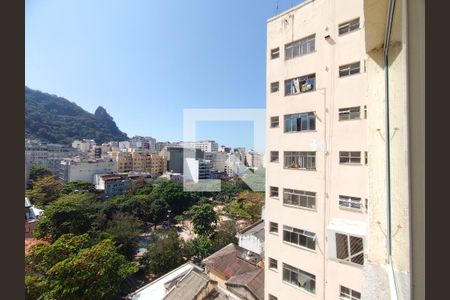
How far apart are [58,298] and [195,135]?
18.2 feet

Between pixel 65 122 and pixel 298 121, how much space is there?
150 feet

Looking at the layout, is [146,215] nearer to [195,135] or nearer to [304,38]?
[195,135]

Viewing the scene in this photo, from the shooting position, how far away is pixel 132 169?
27859mm

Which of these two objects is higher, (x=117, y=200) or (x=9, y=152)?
(x=9, y=152)

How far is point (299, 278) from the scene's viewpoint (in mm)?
3768

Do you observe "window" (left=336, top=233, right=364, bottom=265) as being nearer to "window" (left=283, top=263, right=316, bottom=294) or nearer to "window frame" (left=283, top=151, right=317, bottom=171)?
"window" (left=283, top=263, right=316, bottom=294)

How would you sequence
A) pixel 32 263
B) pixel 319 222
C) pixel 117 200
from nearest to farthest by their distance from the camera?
1. pixel 319 222
2. pixel 32 263
3. pixel 117 200

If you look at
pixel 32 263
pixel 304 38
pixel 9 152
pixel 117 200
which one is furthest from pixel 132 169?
pixel 9 152

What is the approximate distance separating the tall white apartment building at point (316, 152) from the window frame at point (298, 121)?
16 mm

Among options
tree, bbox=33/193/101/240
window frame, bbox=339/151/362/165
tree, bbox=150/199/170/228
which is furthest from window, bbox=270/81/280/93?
tree, bbox=150/199/170/228

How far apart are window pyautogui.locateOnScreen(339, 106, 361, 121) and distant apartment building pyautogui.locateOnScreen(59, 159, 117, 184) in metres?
24.3

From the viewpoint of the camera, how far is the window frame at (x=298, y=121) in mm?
3730

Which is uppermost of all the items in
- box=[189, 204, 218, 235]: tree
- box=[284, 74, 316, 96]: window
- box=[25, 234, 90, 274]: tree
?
box=[284, 74, 316, 96]: window

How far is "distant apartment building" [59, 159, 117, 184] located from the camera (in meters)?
22.2
